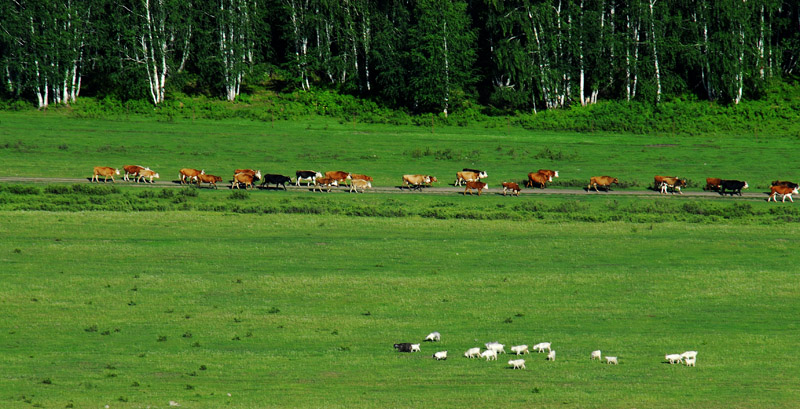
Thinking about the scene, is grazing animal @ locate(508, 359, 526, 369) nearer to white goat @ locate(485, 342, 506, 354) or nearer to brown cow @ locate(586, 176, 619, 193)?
white goat @ locate(485, 342, 506, 354)

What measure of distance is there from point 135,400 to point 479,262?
18514mm

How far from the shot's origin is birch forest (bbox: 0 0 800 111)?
8094cm

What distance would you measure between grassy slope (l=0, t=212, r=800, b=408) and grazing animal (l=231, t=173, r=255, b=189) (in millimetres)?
9111

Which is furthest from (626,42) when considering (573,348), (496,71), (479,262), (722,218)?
(573,348)

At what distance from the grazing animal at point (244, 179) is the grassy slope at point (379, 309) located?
29.9 ft

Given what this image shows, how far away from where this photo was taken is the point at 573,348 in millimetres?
22188

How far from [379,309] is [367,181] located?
26645 millimetres

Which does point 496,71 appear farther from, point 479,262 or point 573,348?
point 573,348

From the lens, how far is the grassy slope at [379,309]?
18.9m

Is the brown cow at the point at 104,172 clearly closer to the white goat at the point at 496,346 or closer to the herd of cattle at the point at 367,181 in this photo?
the herd of cattle at the point at 367,181

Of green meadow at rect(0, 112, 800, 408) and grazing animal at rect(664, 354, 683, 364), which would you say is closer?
green meadow at rect(0, 112, 800, 408)

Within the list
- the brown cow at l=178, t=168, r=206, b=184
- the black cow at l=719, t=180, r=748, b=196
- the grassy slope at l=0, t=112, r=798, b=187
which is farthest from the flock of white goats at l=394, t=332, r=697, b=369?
the black cow at l=719, t=180, r=748, b=196

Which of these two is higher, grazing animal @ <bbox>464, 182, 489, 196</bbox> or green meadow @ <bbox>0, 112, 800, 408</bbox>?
grazing animal @ <bbox>464, 182, 489, 196</bbox>

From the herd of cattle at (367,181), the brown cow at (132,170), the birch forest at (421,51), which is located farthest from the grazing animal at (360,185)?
the birch forest at (421,51)
